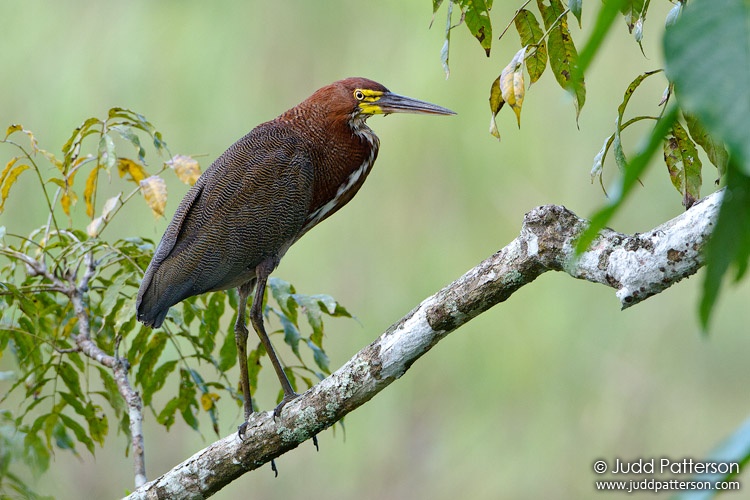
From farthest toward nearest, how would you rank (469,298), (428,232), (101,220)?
(428,232), (101,220), (469,298)

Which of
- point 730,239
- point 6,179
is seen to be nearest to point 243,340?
point 6,179

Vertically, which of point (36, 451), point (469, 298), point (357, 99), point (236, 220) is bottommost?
point (469, 298)

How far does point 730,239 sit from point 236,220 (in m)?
1.99

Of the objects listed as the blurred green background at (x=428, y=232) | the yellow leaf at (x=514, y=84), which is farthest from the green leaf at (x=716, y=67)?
the blurred green background at (x=428, y=232)

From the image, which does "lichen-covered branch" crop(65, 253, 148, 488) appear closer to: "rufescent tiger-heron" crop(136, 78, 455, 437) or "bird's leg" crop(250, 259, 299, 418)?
"rufescent tiger-heron" crop(136, 78, 455, 437)

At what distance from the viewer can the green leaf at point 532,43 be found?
1.47 m

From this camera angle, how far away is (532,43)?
5.01 ft

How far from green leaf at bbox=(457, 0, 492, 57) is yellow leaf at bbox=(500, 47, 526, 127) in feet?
0.34

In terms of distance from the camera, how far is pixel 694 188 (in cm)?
142

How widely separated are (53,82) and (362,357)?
370 cm

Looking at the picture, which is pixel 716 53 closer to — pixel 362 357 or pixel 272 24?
pixel 362 357

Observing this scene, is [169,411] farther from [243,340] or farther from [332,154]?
[332,154]

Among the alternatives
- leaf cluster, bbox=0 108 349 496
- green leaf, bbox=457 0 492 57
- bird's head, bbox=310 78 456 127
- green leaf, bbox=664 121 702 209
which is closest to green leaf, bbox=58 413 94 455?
leaf cluster, bbox=0 108 349 496

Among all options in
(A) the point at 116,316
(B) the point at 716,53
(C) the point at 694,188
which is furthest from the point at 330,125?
(B) the point at 716,53
